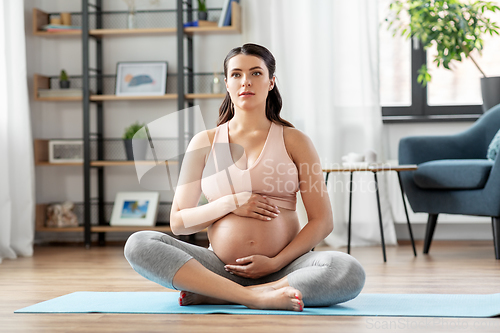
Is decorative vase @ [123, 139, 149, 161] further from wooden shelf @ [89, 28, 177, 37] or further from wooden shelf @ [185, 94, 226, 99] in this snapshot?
wooden shelf @ [89, 28, 177, 37]

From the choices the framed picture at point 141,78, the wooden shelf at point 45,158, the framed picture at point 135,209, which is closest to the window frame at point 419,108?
the framed picture at point 141,78

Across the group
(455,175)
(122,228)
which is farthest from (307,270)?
(122,228)

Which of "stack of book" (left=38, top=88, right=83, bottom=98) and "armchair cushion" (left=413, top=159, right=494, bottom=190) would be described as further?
"stack of book" (left=38, top=88, right=83, bottom=98)

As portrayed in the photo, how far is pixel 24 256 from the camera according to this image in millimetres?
3021

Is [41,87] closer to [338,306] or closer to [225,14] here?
[225,14]

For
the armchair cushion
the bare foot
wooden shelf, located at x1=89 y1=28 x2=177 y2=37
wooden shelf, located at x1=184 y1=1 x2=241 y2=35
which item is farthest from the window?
the bare foot

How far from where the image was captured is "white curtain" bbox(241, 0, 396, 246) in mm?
3350

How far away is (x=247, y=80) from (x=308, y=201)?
0.38 metres

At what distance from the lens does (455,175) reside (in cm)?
267

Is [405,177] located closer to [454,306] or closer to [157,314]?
[454,306]

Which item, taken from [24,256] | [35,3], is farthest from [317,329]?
[35,3]

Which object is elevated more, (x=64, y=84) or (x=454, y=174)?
(x=64, y=84)

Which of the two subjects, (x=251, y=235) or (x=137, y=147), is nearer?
(x=251, y=235)

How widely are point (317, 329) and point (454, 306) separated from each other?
0.48 meters
